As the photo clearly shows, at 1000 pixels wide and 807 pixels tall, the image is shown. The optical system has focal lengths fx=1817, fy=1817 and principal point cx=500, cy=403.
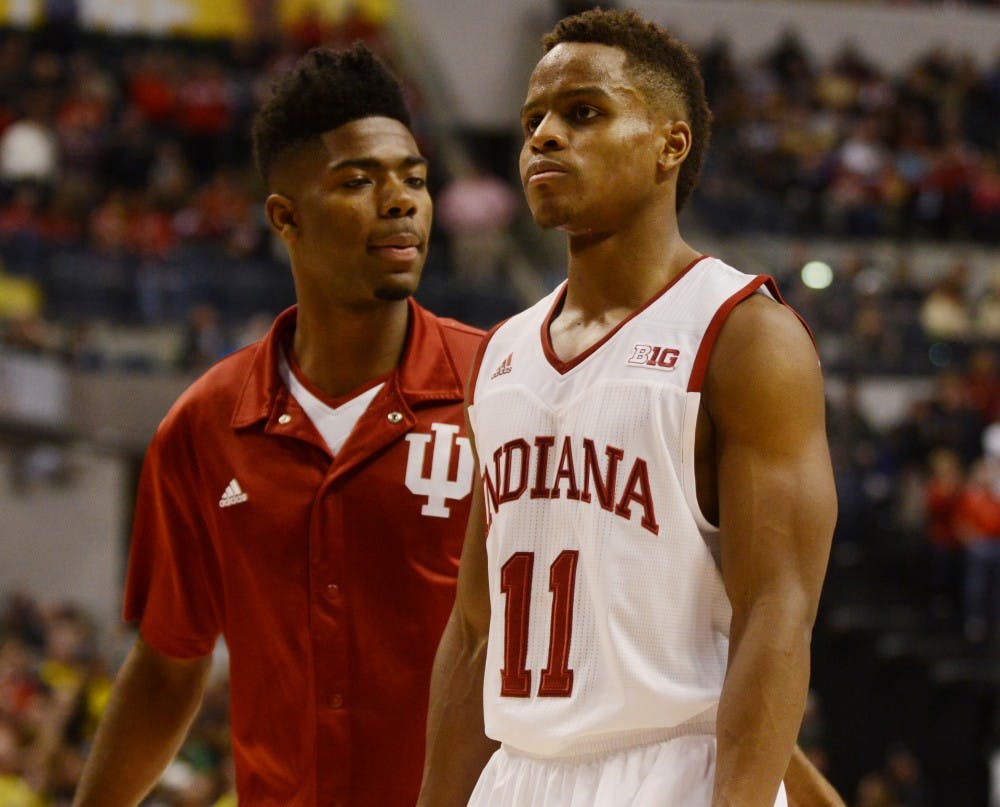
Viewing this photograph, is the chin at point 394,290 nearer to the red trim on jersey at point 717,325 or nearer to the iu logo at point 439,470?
the iu logo at point 439,470

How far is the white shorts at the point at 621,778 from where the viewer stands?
9.86 ft

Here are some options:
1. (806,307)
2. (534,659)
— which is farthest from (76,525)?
Answer: (534,659)

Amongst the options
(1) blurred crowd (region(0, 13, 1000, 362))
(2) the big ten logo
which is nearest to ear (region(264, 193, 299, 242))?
(2) the big ten logo

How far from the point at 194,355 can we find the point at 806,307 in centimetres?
537

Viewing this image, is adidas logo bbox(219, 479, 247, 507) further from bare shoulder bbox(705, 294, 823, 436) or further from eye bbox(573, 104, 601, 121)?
bare shoulder bbox(705, 294, 823, 436)

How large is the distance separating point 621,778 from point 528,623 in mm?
320

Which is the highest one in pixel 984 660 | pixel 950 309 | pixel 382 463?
pixel 382 463

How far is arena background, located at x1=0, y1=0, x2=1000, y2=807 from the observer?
13734mm

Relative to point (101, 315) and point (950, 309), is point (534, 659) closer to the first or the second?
point (101, 315)

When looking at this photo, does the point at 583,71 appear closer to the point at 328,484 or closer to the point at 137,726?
the point at 328,484

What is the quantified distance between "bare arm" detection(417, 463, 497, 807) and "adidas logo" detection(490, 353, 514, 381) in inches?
8.8

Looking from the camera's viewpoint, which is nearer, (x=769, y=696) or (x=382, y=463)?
(x=769, y=696)

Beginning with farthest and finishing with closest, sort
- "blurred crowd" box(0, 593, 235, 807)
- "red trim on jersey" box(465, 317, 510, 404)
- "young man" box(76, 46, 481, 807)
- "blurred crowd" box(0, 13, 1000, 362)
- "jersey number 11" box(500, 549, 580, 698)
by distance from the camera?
"blurred crowd" box(0, 13, 1000, 362) < "blurred crowd" box(0, 593, 235, 807) < "young man" box(76, 46, 481, 807) < "red trim on jersey" box(465, 317, 510, 404) < "jersey number 11" box(500, 549, 580, 698)

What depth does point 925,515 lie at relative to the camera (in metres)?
14.3
